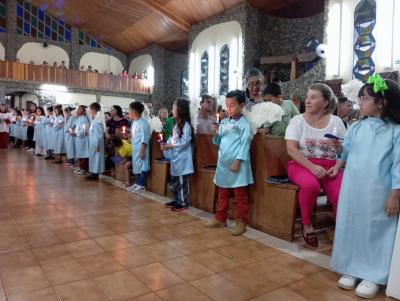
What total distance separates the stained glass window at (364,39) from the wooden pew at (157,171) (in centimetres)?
565

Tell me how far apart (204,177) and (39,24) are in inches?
701

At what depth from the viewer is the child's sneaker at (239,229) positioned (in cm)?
325

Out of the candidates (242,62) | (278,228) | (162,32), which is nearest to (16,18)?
(162,32)

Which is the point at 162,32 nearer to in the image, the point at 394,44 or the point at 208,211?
the point at 394,44

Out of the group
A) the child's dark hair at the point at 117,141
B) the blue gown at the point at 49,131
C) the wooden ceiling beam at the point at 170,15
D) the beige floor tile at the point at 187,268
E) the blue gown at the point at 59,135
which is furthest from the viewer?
the wooden ceiling beam at the point at 170,15

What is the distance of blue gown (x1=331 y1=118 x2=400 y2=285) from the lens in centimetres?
221

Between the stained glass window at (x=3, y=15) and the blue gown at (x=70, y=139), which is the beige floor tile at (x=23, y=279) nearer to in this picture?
the blue gown at (x=70, y=139)

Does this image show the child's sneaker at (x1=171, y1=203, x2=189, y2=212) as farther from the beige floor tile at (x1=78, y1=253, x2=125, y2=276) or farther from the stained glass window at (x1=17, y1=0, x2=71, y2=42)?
the stained glass window at (x1=17, y1=0, x2=71, y2=42)

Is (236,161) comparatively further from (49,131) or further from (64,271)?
(49,131)

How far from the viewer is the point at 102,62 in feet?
66.7

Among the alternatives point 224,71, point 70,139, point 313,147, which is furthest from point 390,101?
point 224,71

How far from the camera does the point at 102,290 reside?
84.4 inches

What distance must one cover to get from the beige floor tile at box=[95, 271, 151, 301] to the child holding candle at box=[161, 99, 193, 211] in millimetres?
1775

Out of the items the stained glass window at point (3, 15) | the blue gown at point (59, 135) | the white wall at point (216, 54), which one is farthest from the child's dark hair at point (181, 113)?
the stained glass window at point (3, 15)
